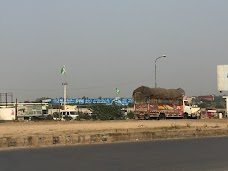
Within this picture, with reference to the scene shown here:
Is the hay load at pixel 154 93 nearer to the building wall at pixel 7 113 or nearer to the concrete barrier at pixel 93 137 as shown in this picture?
the building wall at pixel 7 113

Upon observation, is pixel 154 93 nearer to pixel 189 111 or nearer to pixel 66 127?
pixel 189 111

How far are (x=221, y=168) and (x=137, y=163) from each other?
110 inches

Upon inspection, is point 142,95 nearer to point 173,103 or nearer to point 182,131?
point 173,103

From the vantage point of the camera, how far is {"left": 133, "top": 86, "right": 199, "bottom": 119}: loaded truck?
Answer: 44656 millimetres

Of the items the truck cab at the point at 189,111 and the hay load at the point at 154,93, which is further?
the truck cab at the point at 189,111

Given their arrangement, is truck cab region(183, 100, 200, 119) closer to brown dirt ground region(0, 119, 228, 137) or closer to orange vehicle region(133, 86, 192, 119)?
orange vehicle region(133, 86, 192, 119)

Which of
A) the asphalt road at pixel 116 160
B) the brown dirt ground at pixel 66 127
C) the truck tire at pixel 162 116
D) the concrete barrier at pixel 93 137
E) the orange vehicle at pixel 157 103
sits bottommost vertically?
the asphalt road at pixel 116 160

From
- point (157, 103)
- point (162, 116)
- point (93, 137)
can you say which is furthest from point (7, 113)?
point (93, 137)

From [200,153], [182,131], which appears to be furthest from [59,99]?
[200,153]

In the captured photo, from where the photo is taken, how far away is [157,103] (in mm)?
44875

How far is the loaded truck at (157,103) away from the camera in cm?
4466

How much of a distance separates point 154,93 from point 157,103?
1.12 m

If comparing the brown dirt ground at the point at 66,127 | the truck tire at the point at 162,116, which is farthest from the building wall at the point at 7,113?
the truck tire at the point at 162,116

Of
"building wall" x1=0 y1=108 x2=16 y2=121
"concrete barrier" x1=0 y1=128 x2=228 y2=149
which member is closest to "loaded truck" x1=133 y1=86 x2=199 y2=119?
"building wall" x1=0 y1=108 x2=16 y2=121
